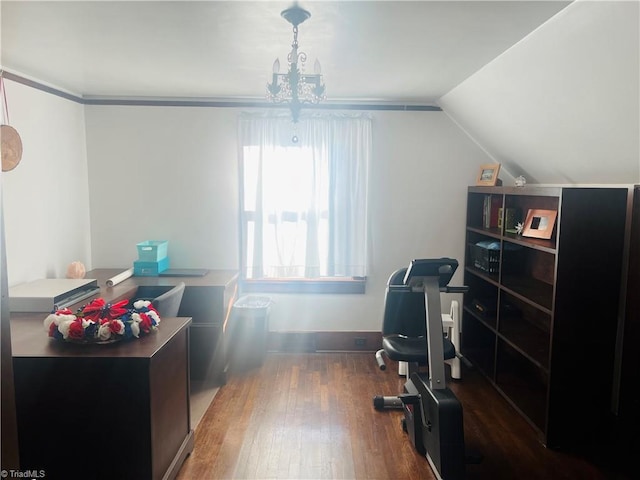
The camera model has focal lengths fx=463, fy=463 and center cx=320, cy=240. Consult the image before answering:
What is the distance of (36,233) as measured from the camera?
11.1 ft

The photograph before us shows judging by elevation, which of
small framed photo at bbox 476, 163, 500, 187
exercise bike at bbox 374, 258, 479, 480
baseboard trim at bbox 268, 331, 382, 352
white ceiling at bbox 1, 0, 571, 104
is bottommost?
baseboard trim at bbox 268, 331, 382, 352

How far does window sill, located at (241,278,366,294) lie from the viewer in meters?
4.33

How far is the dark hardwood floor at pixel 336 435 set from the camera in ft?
8.36

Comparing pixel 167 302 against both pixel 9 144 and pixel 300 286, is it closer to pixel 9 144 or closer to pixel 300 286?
pixel 9 144

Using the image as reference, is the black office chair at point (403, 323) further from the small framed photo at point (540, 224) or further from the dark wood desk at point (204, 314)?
the dark wood desk at point (204, 314)

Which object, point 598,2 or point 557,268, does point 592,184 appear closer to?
point 557,268

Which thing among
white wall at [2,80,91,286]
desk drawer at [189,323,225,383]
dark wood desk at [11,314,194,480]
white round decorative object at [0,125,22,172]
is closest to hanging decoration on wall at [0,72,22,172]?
white round decorative object at [0,125,22,172]

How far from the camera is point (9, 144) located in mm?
2855

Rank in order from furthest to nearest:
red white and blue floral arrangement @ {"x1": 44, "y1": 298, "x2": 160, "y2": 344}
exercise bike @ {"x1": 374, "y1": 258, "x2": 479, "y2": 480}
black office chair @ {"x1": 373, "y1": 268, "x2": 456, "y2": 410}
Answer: black office chair @ {"x1": 373, "y1": 268, "x2": 456, "y2": 410}
exercise bike @ {"x1": 374, "y1": 258, "x2": 479, "y2": 480}
red white and blue floral arrangement @ {"x1": 44, "y1": 298, "x2": 160, "y2": 344}

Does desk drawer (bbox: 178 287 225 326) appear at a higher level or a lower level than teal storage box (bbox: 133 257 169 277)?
lower

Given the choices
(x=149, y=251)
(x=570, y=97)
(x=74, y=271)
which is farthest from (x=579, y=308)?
(x=74, y=271)

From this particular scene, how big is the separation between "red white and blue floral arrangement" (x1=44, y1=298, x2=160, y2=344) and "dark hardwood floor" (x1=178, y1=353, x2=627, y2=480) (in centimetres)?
88

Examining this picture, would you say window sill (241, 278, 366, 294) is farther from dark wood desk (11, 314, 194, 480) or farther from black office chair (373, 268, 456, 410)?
dark wood desk (11, 314, 194, 480)

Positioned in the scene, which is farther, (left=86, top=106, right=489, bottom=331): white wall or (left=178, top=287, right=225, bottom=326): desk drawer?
(left=86, top=106, right=489, bottom=331): white wall
